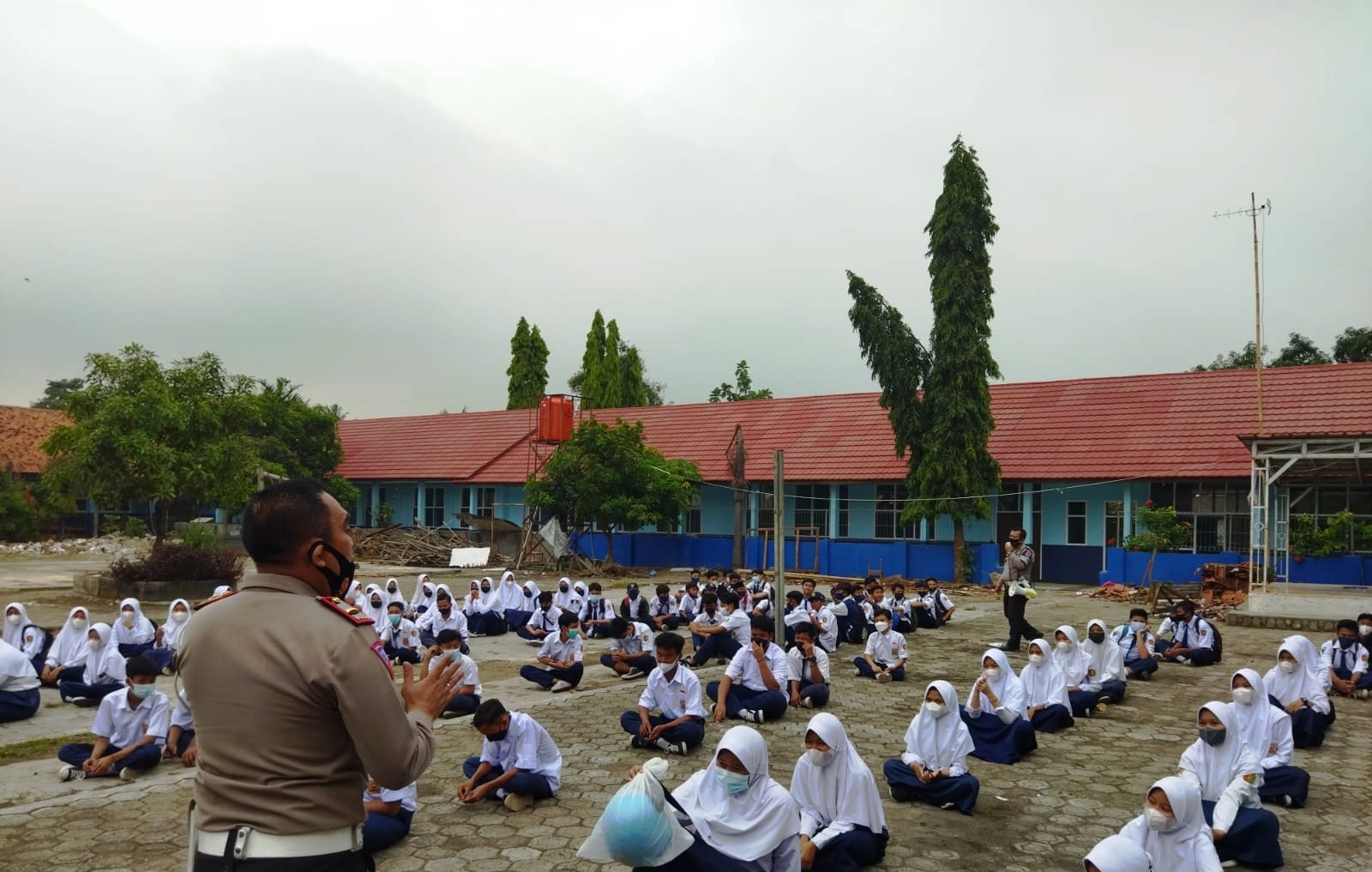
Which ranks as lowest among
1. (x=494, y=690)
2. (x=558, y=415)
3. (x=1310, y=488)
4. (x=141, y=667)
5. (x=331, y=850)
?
(x=494, y=690)

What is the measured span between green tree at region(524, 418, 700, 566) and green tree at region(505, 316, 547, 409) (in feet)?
51.2

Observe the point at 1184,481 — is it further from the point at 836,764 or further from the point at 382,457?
the point at 382,457

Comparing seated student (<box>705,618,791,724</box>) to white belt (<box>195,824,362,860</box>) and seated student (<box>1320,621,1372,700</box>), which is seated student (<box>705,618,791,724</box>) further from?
white belt (<box>195,824,362,860</box>)

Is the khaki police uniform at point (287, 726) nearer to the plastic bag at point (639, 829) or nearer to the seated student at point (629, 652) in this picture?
the plastic bag at point (639, 829)

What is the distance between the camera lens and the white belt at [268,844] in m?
2.30

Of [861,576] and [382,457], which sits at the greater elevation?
[382,457]

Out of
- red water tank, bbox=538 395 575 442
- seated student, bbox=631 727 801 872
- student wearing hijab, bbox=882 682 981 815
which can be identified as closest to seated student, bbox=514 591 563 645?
student wearing hijab, bbox=882 682 981 815

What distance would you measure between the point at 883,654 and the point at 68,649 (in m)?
9.05

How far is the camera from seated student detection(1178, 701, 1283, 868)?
5914 mm

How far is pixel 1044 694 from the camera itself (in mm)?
9617

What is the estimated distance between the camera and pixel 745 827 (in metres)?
5.20

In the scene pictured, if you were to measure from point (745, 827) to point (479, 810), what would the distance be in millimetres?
2392

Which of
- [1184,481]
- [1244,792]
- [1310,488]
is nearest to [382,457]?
[1184,481]

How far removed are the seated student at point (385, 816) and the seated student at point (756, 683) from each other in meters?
3.74
